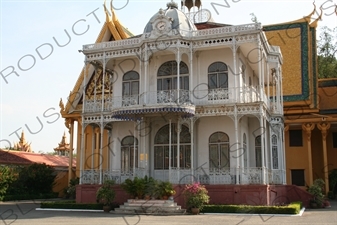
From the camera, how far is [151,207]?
51.0 feet

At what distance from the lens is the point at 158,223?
12.3 m

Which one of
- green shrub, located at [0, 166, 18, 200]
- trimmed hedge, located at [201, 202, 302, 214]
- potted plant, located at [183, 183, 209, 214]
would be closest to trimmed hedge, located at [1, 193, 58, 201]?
green shrub, located at [0, 166, 18, 200]

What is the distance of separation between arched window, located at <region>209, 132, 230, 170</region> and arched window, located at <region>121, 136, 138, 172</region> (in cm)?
354

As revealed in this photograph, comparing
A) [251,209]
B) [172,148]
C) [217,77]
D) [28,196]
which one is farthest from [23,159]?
[251,209]

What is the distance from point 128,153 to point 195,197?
18.5 feet

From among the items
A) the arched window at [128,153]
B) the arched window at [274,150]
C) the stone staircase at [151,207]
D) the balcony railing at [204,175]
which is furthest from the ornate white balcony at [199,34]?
the stone staircase at [151,207]

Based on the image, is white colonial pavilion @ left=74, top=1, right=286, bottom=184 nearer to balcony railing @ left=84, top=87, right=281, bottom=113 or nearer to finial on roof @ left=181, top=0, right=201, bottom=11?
balcony railing @ left=84, top=87, right=281, bottom=113

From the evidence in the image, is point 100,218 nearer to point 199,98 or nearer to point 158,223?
point 158,223

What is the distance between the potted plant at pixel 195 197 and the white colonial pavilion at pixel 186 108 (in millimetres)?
1741

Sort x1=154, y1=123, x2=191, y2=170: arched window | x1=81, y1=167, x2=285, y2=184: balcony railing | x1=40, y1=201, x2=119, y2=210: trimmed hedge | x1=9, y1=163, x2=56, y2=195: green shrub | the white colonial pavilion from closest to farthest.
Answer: x1=81, y1=167, x2=285, y2=184: balcony railing
x1=40, y1=201, x2=119, y2=210: trimmed hedge
the white colonial pavilion
x1=154, y1=123, x2=191, y2=170: arched window
x1=9, y1=163, x2=56, y2=195: green shrub

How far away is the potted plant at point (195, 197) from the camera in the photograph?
14961 mm

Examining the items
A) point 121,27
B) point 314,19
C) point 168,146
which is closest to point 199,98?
point 168,146

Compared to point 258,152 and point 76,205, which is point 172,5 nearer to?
point 258,152

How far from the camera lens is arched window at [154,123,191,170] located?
18344 mm
